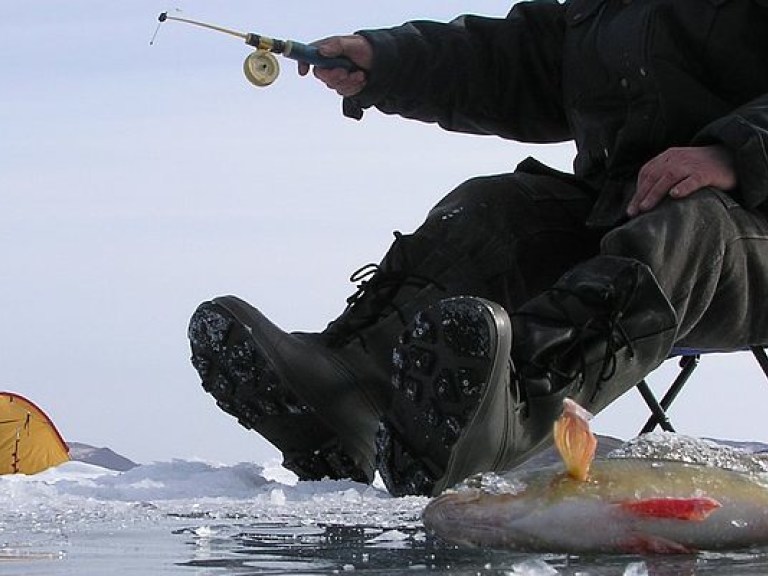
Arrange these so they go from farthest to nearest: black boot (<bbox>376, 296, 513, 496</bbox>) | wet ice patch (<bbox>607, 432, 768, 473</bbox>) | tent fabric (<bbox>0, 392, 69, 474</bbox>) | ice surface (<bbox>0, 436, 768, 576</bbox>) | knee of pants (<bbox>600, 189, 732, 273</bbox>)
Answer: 1. tent fabric (<bbox>0, 392, 69, 474</bbox>)
2. knee of pants (<bbox>600, 189, 732, 273</bbox>)
3. black boot (<bbox>376, 296, 513, 496</bbox>)
4. wet ice patch (<bbox>607, 432, 768, 473</bbox>)
5. ice surface (<bbox>0, 436, 768, 576</bbox>)

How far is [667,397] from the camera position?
13.0 ft

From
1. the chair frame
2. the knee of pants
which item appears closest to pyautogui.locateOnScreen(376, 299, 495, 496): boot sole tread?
the knee of pants

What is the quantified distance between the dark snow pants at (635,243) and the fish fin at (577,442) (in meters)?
0.82

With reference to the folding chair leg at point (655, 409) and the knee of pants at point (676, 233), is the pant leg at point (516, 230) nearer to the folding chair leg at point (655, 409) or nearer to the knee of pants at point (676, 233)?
the knee of pants at point (676, 233)

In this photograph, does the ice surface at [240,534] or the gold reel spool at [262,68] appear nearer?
the ice surface at [240,534]

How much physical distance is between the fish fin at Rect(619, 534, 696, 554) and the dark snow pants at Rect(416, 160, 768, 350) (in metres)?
0.88

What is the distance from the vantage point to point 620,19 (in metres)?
2.65

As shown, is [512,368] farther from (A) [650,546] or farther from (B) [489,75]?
(B) [489,75]

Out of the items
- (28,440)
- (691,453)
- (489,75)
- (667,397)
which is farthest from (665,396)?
(28,440)

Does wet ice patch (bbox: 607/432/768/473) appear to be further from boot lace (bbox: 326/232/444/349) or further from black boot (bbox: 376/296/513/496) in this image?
boot lace (bbox: 326/232/444/349)

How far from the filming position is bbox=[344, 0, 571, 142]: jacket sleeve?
2.86m

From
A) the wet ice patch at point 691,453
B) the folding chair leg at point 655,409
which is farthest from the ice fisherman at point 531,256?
the folding chair leg at point 655,409

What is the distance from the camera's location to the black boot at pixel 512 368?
1907 mm

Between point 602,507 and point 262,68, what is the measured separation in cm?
150
